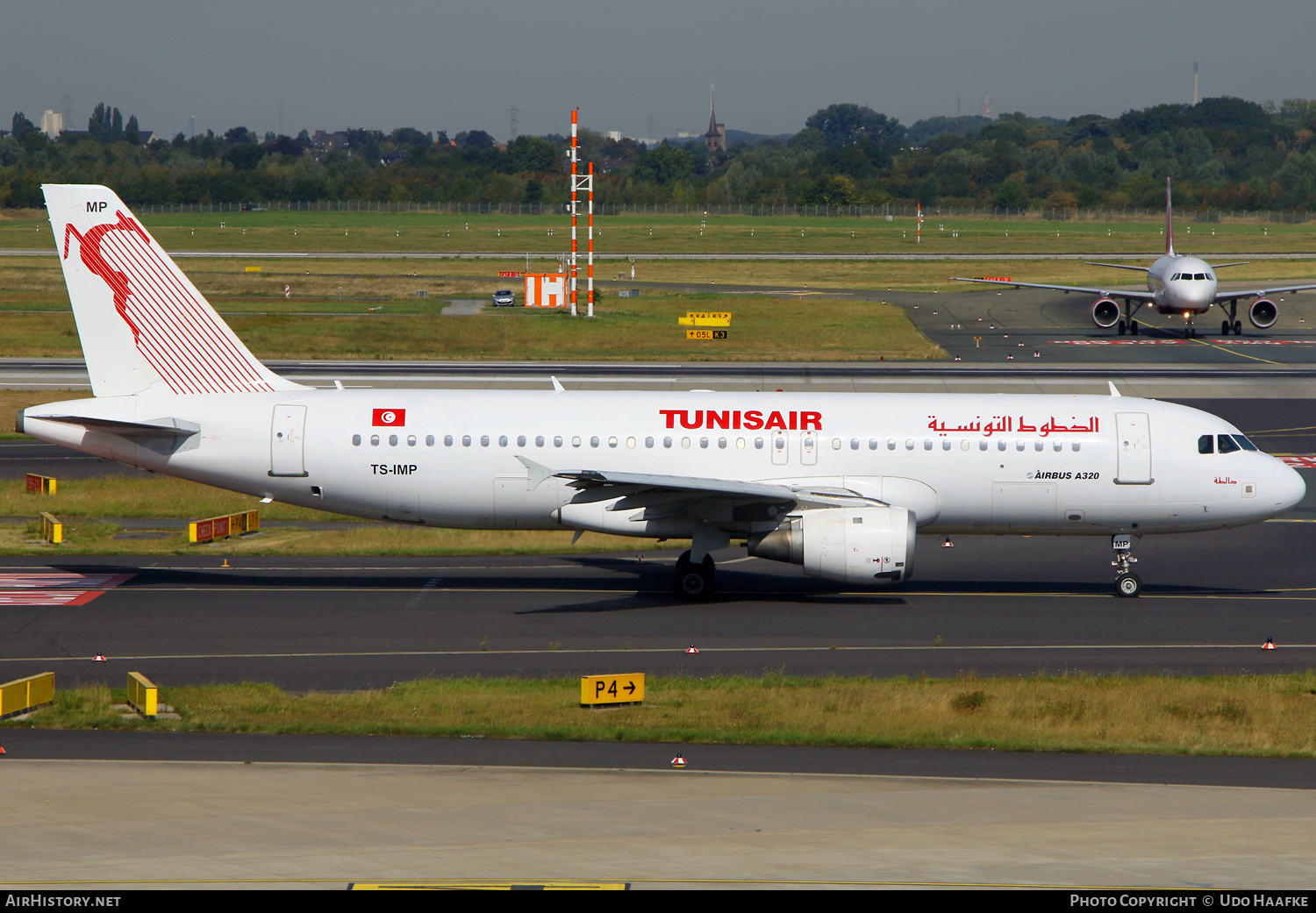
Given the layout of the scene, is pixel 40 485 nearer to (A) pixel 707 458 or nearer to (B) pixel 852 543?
(A) pixel 707 458

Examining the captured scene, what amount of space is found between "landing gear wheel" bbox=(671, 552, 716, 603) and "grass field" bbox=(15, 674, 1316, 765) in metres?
6.26

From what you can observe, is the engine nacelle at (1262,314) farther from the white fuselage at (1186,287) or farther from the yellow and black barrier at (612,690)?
→ the yellow and black barrier at (612,690)

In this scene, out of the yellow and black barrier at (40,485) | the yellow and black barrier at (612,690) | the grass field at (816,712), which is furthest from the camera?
the yellow and black barrier at (40,485)

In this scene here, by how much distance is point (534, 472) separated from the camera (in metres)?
A: 27.1

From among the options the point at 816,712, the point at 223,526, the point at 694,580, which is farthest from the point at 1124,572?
the point at 223,526

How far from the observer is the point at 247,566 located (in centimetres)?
3166

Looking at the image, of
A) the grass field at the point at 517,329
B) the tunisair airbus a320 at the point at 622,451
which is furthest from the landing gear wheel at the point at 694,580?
the grass field at the point at 517,329

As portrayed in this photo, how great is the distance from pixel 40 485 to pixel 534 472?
2047 centimetres

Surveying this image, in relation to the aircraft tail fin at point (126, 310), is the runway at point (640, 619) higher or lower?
lower

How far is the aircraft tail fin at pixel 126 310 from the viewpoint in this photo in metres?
29.0

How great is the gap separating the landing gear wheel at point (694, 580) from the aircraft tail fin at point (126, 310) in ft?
37.7

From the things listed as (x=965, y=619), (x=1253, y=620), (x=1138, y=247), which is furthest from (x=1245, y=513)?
(x=1138, y=247)

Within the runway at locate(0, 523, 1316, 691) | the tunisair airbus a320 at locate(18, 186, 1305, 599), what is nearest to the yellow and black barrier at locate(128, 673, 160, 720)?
the runway at locate(0, 523, 1316, 691)
